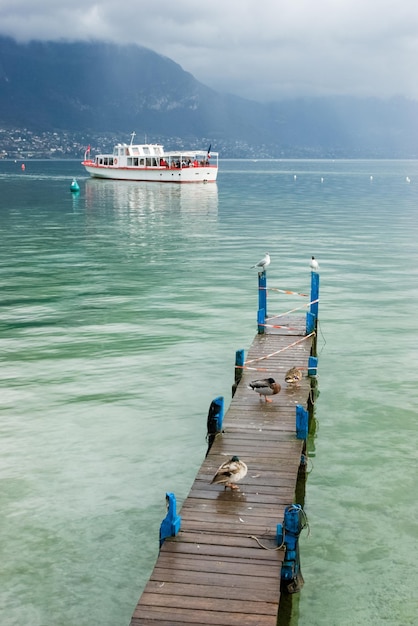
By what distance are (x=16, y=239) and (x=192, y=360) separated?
32.9 meters

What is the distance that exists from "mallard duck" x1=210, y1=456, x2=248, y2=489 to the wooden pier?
0.62 feet

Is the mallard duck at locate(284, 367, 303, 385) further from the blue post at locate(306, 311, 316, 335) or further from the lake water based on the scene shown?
the blue post at locate(306, 311, 316, 335)

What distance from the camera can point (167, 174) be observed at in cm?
11988

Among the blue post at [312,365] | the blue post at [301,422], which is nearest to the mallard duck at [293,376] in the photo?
the blue post at [312,365]

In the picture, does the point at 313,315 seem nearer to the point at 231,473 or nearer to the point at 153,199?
the point at 231,473

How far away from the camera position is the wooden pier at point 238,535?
922 centimetres

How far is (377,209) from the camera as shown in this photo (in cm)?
8094

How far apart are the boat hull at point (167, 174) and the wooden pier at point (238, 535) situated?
105 meters

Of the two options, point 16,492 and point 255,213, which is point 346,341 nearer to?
point 16,492

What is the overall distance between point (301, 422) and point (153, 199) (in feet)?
261

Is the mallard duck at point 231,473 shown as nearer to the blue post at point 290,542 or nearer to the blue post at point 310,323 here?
the blue post at point 290,542

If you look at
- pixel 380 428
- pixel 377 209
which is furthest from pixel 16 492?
pixel 377 209

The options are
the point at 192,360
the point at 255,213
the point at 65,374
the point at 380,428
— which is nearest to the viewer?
the point at 380,428

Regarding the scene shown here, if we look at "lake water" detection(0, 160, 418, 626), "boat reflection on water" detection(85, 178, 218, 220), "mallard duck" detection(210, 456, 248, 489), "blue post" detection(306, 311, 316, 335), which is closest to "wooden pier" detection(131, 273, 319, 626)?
"mallard duck" detection(210, 456, 248, 489)
